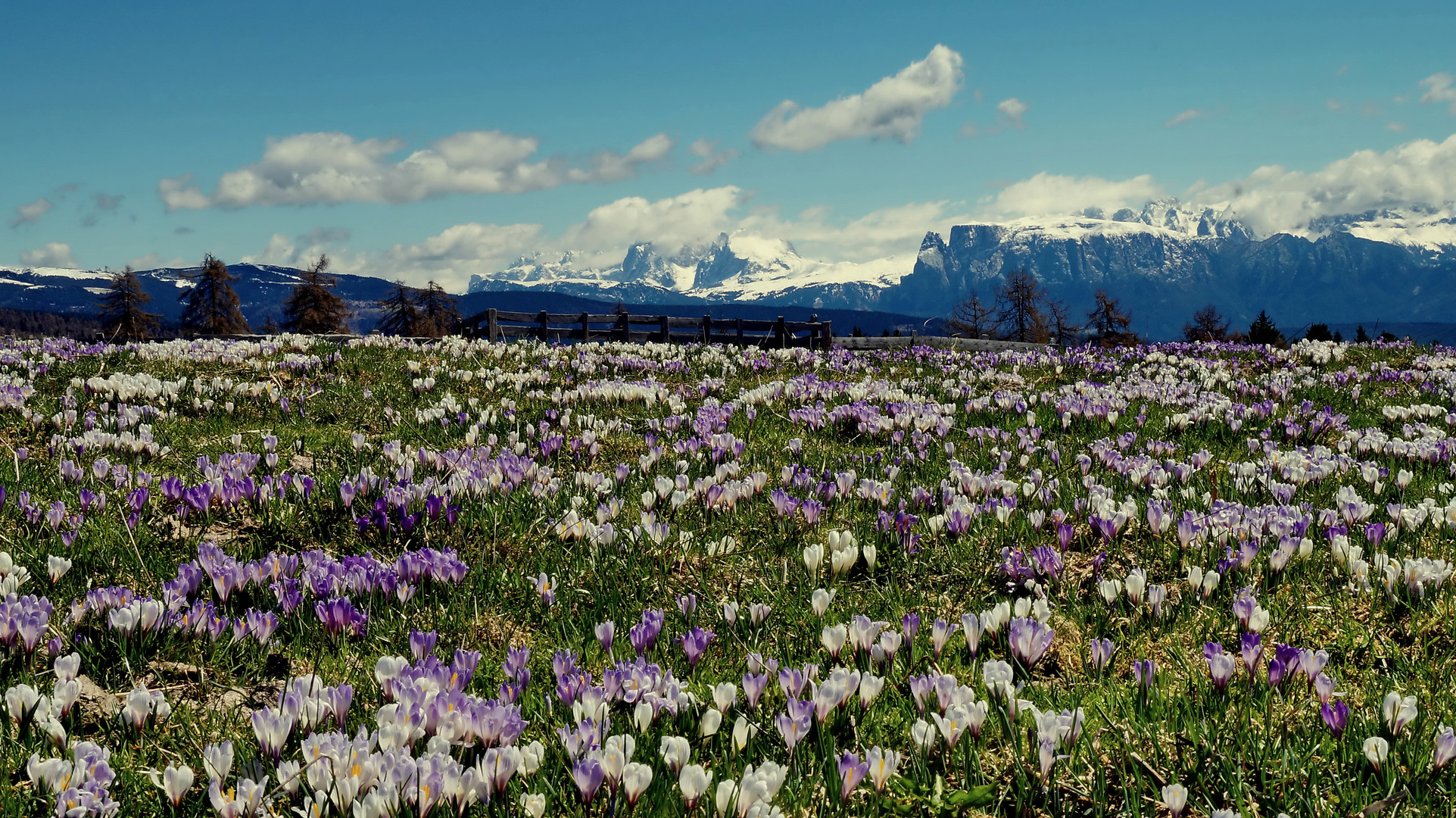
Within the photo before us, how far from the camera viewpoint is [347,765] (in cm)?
216

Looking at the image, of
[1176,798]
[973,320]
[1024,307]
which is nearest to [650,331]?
[1176,798]

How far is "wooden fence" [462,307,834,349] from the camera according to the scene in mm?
29328

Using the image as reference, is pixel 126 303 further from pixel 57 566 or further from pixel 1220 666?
pixel 1220 666

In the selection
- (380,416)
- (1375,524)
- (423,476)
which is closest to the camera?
(1375,524)

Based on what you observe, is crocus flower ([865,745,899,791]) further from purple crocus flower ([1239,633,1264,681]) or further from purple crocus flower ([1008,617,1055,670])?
purple crocus flower ([1239,633,1264,681])

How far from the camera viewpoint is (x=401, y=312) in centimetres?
9656

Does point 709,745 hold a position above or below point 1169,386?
below

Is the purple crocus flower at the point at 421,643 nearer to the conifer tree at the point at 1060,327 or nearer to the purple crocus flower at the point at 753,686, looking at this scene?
the purple crocus flower at the point at 753,686

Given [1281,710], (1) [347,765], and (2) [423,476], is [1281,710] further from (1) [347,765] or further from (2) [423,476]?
Result: (2) [423,476]

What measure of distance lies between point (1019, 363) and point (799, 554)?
37.0ft

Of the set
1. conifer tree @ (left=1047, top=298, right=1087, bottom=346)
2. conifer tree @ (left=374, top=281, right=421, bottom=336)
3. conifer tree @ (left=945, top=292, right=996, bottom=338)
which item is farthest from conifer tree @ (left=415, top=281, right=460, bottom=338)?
conifer tree @ (left=1047, top=298, right=1087, bottom=346)

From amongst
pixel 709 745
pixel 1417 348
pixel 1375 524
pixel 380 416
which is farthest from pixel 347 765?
pixel 1417 348

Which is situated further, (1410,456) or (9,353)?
(9,353)

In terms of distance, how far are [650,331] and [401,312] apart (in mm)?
72527
